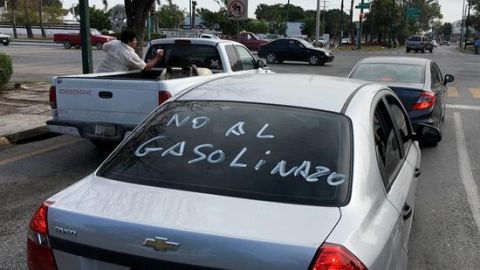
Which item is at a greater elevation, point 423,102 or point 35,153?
point 423,102

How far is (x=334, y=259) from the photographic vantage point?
2139 mm

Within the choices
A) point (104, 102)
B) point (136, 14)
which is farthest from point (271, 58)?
point (104, 102)

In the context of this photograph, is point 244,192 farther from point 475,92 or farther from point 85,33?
point 475,92

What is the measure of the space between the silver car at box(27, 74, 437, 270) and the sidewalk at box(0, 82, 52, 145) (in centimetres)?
636

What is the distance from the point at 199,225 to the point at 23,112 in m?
9.67

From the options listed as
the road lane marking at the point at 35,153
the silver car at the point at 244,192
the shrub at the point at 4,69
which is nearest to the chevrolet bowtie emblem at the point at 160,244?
the silver car at the point at 244,192

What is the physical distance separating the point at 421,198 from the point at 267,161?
12.9 feet

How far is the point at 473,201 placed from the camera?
6.16 metres

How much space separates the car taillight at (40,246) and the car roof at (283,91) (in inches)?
48.8

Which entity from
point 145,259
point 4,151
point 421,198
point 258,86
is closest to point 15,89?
point 4,151

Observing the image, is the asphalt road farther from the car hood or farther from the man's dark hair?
Answer: the car hood

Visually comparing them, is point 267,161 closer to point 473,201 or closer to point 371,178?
point 371,178

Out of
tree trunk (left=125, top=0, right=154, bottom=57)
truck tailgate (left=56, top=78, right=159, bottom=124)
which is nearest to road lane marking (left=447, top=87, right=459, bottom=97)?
tree trunk (left=125, top=0, right=154, bottom=57)

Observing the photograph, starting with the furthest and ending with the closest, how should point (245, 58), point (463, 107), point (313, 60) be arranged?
point (313, 60), point (463, 107), point (245, 58)
